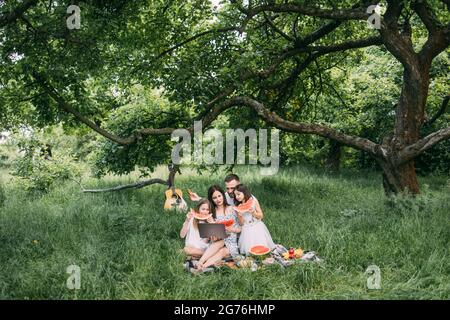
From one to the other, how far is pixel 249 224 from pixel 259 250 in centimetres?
40

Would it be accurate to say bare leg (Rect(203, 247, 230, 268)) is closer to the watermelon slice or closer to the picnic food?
the watermelon slice

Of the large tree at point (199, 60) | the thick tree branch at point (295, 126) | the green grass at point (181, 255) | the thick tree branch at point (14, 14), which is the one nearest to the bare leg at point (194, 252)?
the green grass at point (181, 255)

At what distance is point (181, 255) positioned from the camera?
603cm

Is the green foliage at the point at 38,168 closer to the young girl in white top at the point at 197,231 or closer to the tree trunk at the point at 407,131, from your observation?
the young girl in white top at the point at 197,231

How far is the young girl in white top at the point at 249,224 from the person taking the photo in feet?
20.5

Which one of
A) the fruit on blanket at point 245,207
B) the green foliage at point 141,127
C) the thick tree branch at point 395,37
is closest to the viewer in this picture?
the fruit on blanket at point 245,207

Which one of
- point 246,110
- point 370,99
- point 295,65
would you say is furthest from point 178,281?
point 370,99

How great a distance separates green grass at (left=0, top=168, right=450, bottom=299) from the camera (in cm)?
510

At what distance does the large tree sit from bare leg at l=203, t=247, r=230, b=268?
3000 millimetres

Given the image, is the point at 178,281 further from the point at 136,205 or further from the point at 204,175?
the point at 204,175

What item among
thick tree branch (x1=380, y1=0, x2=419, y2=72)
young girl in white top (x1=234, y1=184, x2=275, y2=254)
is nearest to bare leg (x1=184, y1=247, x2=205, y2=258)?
young girl in white top (x1=234, y1=184, x2=275, y2=254)

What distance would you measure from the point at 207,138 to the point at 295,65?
344 cm

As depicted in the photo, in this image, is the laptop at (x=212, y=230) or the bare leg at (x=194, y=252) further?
the bare leg at (x=194, y=252)

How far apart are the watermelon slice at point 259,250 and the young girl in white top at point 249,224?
0.05 m
